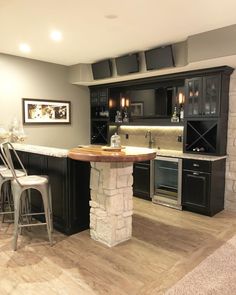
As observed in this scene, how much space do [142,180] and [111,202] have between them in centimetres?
206

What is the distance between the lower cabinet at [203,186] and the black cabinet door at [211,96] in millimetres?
822

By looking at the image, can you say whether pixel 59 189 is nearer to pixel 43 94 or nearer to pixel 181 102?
pixel 43 94

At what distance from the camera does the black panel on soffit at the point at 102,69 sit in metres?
5.07

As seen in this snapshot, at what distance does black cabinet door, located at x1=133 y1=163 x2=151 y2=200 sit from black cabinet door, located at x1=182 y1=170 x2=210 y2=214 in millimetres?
753

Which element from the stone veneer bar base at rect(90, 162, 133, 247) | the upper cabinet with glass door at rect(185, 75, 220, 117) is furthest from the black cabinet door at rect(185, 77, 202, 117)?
the stone veneer bar base at rect(90, 162, 133, 247)

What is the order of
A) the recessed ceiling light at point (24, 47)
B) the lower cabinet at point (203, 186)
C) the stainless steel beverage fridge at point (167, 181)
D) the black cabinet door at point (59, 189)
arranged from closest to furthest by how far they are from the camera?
the black cabinet door at point (59, 189) → the lower cabinet at point (203, 186) → the recessed ceiling light at point (24, 47) → the stainless steel beverage fridge at point (167, 181)

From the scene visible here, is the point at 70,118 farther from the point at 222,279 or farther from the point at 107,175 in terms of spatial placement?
the point at 222,279

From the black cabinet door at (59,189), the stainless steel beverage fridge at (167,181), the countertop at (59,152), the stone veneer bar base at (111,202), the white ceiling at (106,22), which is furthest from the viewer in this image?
the stainless steel beverage fridge at (167,181)

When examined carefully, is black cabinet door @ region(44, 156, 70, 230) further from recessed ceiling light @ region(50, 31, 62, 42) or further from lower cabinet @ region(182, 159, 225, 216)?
lower cabinet @ region(182, 159, 225, 216)

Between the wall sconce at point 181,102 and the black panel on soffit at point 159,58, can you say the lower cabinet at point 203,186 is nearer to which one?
the wall sconce at point 181,102

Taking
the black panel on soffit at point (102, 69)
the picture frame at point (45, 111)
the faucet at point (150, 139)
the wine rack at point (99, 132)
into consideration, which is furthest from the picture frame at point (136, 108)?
the picture frame at point (45, 111)

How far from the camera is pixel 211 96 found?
4195 millimetres

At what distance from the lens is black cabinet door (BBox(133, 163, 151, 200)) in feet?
15.9

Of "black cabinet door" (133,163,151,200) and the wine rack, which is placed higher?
the wine rack
